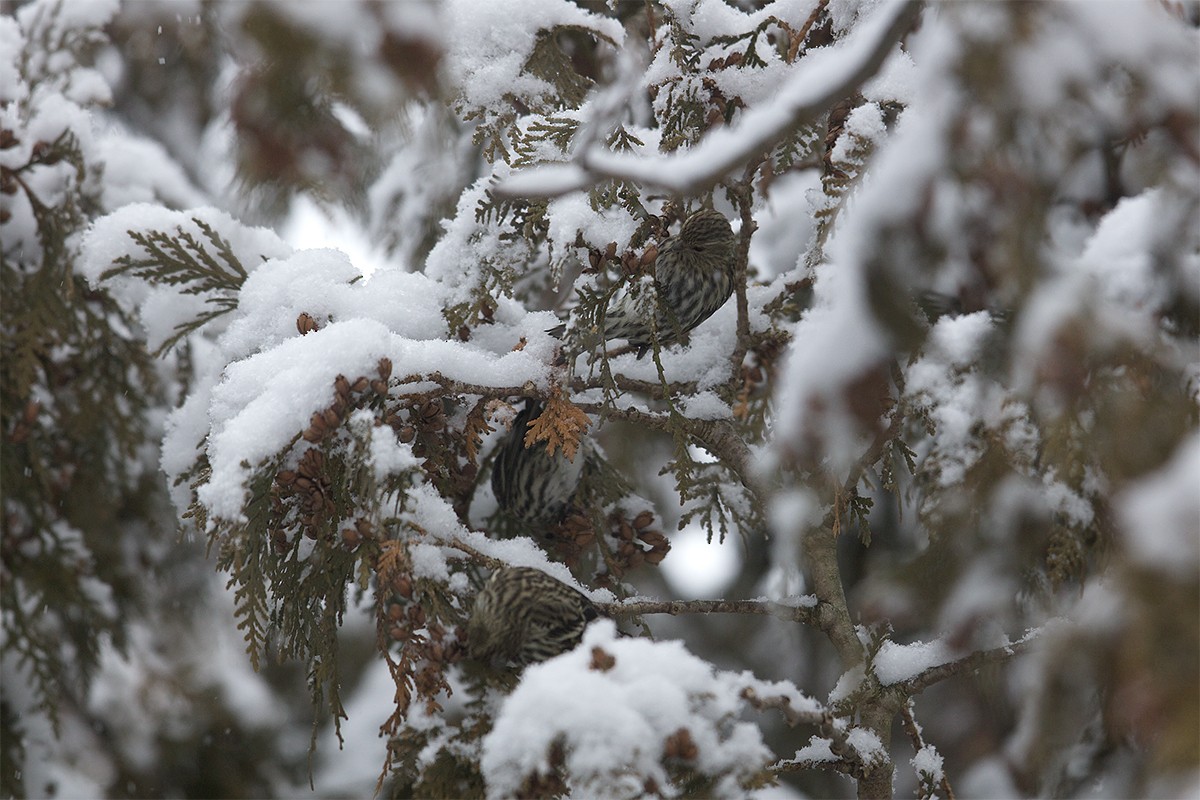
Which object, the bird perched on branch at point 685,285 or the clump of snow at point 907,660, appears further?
the bird perched on branch at point 685,285

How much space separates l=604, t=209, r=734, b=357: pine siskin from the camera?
237cm

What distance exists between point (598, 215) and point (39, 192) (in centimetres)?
154

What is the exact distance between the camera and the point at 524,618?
6.13 feet

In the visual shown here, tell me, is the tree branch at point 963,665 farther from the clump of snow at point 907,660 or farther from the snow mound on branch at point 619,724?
the snow mound on branch at point 619,724

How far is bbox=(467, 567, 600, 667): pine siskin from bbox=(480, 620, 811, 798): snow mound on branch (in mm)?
457

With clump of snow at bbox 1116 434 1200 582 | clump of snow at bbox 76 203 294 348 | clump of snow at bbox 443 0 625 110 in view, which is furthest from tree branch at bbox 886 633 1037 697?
clump of snow at bbox 76 203 294 348

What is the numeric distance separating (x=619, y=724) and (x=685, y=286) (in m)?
1.27

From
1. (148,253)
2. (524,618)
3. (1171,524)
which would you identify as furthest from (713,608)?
(148,253)

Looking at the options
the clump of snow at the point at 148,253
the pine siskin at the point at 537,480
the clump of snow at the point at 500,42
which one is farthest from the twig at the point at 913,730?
the clump of snow at the point at 148,253

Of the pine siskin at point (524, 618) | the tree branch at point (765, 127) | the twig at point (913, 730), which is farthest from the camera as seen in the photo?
the twig at point (913, 730)

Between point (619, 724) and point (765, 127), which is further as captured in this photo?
point (619, 724)

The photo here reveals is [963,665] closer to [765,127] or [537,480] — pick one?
[537,480]

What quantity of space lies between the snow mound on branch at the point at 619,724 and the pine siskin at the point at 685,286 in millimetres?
1059

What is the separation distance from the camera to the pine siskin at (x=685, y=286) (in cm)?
237
